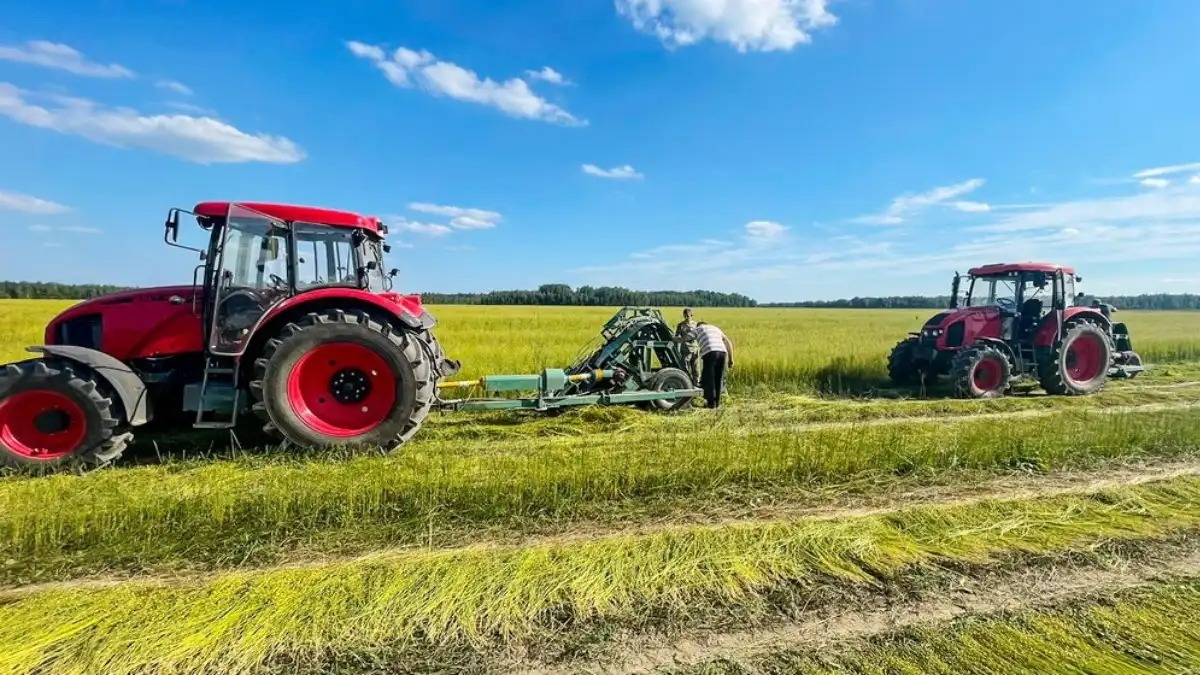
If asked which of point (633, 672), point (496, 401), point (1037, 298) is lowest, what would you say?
point (633, 672)

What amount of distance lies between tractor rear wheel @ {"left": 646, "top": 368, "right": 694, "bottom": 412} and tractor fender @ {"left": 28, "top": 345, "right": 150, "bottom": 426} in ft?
17.6

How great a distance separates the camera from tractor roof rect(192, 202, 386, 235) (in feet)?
18.2

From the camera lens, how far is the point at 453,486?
427 centimetres

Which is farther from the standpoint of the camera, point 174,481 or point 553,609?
point 174,481

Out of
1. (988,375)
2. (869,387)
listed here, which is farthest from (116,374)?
(988,375)

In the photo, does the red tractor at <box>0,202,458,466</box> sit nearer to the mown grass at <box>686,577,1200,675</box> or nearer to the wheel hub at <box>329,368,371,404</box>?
the wheel hub at <box>329,368,371,404</box>

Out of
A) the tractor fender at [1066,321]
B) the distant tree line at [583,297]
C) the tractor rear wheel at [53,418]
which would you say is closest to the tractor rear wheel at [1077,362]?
the tractor fender at [1066,321]

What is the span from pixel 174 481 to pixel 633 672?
4.10m

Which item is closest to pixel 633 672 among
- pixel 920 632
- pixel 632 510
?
pixel 920 632

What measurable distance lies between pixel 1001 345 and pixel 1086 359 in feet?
6.20

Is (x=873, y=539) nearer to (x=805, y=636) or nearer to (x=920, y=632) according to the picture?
(x=920, y=632)

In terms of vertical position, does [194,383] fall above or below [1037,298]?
below

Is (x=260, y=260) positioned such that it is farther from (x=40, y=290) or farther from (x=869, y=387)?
(x=40, y=290)

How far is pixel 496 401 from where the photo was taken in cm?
671
